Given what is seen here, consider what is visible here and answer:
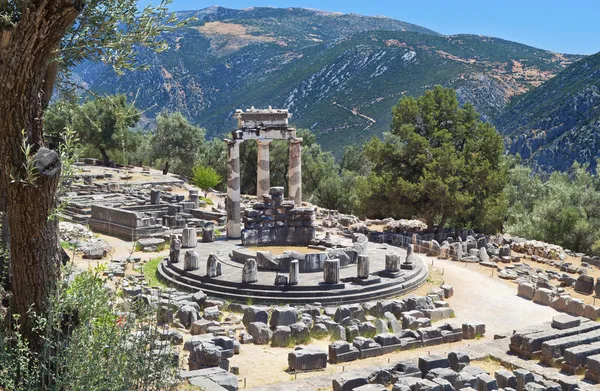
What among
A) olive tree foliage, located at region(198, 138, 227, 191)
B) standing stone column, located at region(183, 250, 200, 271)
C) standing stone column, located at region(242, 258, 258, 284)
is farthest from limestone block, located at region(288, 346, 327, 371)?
olive tree foliage, located at region(198, 138, 227, 191)

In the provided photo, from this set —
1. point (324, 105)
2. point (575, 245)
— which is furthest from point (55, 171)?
point (324, 105)

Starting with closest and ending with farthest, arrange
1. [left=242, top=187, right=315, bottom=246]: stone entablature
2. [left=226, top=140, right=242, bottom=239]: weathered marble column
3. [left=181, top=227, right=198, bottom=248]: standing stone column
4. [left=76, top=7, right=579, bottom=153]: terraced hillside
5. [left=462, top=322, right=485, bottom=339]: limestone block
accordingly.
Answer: [left=462, top=322, right=485, bottom=339]: limestone block → [left=181, top=227, right=198, bottom=248]: standing stone column → [left=242, top=187, right=315, bottom=246]: stone entablature → [left=226, top=140, right=242, bottom=239]: weathered marble column → [left=76, top=7, right=579, bottom=153]: terraced hillside

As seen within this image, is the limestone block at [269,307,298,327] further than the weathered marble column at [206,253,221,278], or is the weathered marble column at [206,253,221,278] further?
the weathered marble column at [206,253,221,278]

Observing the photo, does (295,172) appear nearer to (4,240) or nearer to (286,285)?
(286,285)

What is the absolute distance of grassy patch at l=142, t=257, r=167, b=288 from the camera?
2207 cm

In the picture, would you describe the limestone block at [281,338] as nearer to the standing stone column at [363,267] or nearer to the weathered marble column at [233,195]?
the standing stone column at [363,267]

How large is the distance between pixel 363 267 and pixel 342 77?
3393 inches

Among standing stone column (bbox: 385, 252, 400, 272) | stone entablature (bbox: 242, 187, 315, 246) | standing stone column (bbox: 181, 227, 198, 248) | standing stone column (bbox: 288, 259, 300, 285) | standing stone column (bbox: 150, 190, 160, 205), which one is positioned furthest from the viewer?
standing stone column (bbox: 150, 190, 160, 205)

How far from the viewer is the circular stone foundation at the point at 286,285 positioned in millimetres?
20094

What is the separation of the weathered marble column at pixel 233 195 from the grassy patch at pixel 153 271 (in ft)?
15.2

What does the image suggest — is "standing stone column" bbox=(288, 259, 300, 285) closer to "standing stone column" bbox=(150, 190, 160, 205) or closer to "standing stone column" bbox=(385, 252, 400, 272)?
"standing stone column" bbox=(385, 252, 400, 272)

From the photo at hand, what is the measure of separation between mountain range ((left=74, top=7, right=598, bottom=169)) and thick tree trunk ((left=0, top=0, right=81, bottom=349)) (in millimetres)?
47770

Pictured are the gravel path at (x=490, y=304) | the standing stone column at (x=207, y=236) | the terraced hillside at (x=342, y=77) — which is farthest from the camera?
the terraced hillside at (x=342, y=77)

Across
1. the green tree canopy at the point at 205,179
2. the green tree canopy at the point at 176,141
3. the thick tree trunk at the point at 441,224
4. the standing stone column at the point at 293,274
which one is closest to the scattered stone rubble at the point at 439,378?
the standing stone column at the point at 293,274
